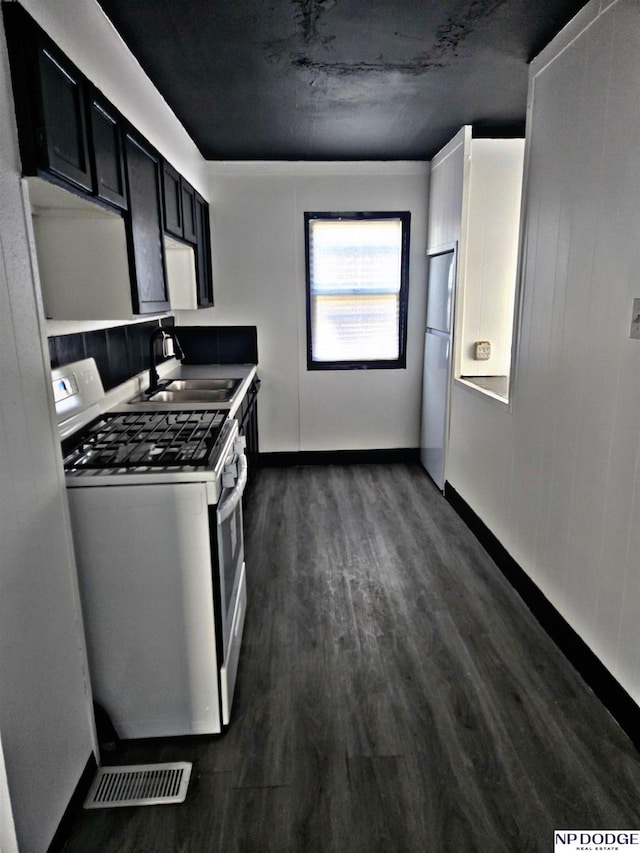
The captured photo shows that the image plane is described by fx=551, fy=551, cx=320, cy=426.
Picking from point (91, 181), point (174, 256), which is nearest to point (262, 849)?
point (91, 181)

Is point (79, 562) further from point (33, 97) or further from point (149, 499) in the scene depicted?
point (33, 97)

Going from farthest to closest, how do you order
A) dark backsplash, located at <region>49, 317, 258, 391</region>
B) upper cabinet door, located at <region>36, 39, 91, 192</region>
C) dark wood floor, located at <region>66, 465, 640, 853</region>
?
1. dark backsplash, located at <region>49, 317, 258, 391</region>
2. dark wood floor, located at <region>66, 465, 640, 853</region>
3. upper cabinet door, located at <region>36, 39, 91, 192</region>

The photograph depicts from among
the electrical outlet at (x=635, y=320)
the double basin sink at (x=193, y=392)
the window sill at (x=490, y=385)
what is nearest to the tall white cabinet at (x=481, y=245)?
the window sill at (x=490, y=385)

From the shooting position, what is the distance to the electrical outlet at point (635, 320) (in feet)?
5.86

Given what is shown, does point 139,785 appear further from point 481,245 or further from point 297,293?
point 297,293

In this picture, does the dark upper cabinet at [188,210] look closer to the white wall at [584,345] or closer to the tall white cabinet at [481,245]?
the tall white cabinet at [481,245]

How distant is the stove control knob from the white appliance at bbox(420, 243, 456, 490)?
90.3 inches

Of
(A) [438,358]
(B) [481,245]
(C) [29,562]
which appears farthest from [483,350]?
(C) [29,562]

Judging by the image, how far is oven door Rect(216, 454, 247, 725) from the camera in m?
1.87

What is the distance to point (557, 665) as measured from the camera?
7.34 feet

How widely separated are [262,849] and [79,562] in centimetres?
97

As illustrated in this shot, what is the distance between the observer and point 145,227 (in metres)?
2.27

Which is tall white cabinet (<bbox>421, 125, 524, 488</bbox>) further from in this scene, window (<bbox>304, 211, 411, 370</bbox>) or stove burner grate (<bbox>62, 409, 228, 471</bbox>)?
stove burner grate (<bbox>62, 409, 228, 471</bbox>)

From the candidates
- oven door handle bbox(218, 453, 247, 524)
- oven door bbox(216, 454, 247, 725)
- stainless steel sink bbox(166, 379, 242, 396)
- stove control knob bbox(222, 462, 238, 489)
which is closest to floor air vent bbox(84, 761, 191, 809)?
oven door bbox(216, 454, 247, 725)
